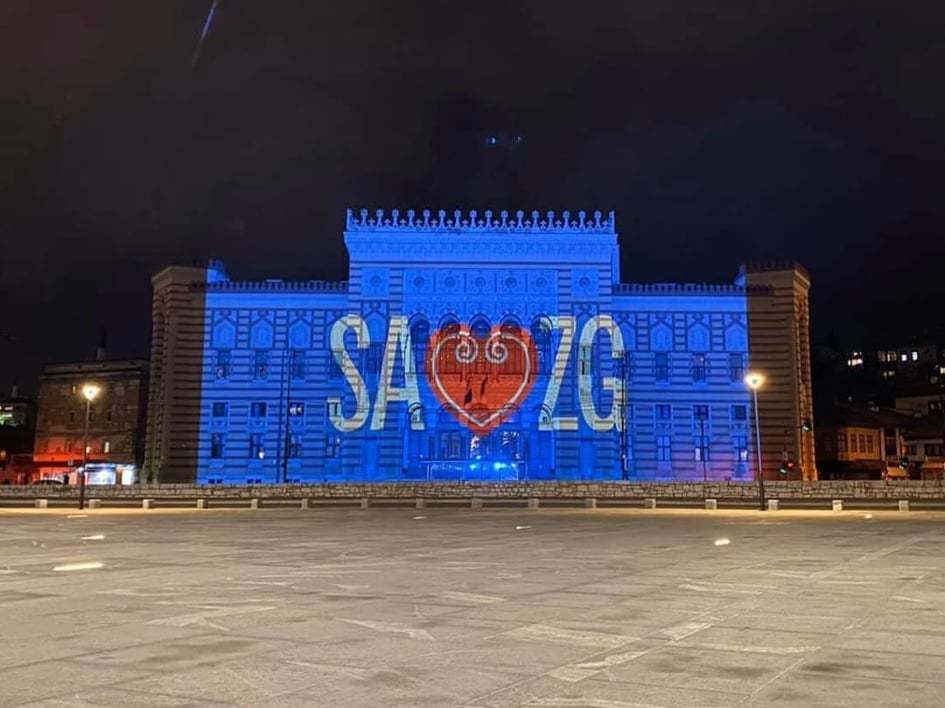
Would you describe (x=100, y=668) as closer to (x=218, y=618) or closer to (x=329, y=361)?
(x=218, y=618)

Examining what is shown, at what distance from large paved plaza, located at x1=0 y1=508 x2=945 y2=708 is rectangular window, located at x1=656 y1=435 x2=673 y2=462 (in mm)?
42797

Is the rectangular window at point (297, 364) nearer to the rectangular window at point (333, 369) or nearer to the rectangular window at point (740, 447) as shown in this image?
the rectangular window at point (333, 369)

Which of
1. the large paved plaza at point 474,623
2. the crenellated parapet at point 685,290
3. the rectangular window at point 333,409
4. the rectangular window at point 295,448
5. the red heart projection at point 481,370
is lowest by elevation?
the large paved plaza at point 474,623

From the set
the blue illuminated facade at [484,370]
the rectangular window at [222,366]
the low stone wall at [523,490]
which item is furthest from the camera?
the rectangular window at [222,366]

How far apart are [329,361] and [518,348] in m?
14.4

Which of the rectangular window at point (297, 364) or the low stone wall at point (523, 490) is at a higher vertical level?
the rectangular window at point (297, 364)

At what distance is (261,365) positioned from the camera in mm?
66688

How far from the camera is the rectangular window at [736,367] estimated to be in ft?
219

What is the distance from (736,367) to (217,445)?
40137 millimetres

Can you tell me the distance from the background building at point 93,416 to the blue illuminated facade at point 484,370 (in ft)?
59.7

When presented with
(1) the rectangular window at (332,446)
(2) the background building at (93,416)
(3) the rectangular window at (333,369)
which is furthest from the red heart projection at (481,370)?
(2) the background building at (93,416)

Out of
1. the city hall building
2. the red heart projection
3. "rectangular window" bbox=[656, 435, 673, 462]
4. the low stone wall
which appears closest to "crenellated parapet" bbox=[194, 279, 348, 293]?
the city hall building

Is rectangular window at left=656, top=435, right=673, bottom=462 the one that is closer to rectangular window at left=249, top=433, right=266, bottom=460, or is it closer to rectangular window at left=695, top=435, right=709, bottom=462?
rectangular window at left=695, top=435, right=709, bottom=462

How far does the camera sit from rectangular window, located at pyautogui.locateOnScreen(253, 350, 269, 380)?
2623 inches
